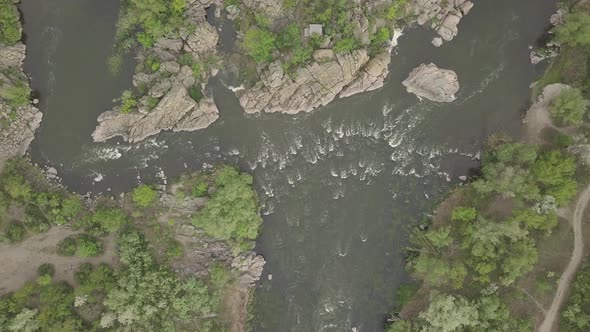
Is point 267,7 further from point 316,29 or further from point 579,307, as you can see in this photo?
point 579,307

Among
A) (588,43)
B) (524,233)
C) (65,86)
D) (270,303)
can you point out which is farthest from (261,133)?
(588,43)

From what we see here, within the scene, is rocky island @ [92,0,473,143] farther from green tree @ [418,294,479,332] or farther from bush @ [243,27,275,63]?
green tree @ [418,294,479,332]

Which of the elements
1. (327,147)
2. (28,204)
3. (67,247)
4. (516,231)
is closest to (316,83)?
(327,147)

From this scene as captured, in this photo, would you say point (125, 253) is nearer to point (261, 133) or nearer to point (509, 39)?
point (261, 133)

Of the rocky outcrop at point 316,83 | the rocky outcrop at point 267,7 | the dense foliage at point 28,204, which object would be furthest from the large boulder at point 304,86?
the dense foliage at point 28,204

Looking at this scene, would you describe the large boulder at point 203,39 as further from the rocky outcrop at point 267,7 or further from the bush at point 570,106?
the bush at point 570,106

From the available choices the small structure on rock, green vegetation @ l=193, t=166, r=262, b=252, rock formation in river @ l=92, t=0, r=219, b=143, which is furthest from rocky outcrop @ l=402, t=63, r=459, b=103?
rock formation in river @ l=92, t=0, r=219, b=143

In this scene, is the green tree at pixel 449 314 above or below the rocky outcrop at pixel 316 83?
below
